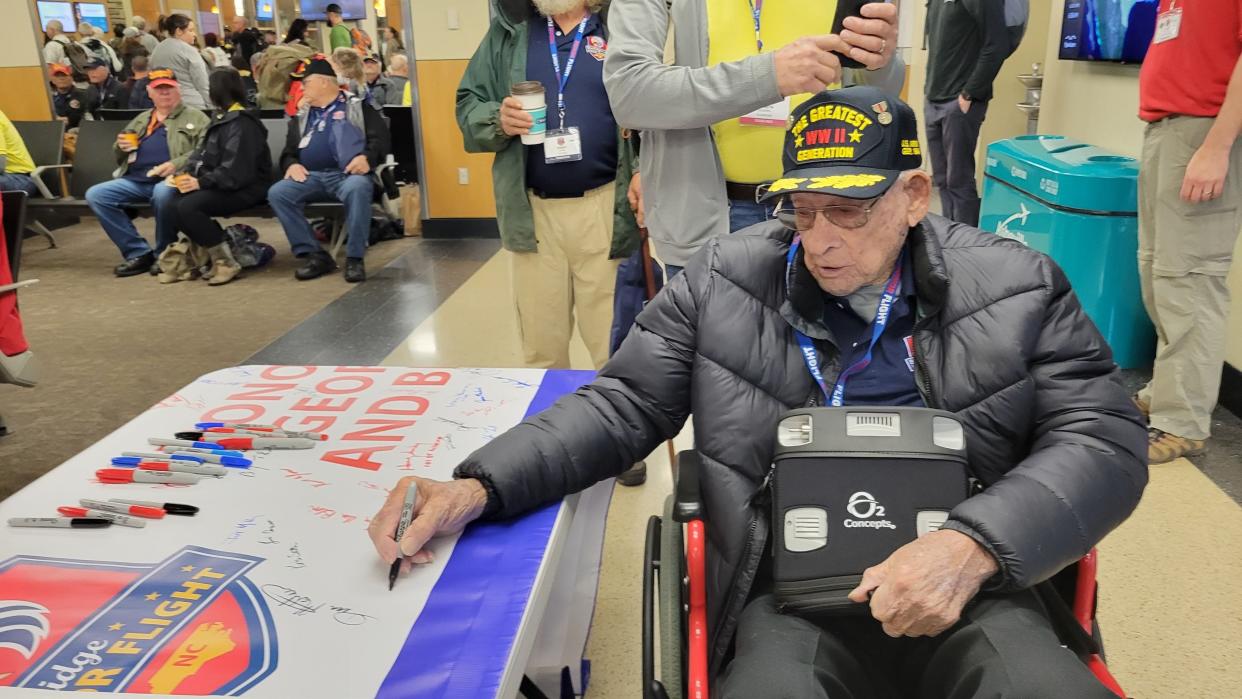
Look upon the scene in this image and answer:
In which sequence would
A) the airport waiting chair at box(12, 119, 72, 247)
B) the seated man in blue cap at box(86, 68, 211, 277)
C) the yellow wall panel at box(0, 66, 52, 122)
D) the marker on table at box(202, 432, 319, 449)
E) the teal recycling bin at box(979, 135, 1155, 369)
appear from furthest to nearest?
the yellow wall panel at box(0, 66, 52, 122) < the airport waiting chair at box(12, 119, 72, 247) < the seated man in blue cap at box(86, 68, 211, 277) < the teal recycling bin at box(979, 135, 1155, 369) < the marker on table at box(202, 432, 319, 449)

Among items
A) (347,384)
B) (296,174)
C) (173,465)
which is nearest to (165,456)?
(173,465)

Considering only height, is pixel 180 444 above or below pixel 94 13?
below

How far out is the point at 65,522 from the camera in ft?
4.18

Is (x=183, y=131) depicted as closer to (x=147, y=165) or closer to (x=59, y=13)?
(x=147, y=165)

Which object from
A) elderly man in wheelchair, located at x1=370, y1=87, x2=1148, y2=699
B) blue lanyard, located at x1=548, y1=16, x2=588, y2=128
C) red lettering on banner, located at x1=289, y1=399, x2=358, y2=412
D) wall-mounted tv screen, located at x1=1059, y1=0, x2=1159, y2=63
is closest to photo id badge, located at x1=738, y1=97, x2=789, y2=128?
elderly man in wheelchair, located at x1=370, y1=87, x2=1148, y2=699

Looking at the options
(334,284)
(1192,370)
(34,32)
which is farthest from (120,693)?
(34,32)

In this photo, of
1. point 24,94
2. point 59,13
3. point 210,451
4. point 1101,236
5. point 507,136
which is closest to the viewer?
point 210,451

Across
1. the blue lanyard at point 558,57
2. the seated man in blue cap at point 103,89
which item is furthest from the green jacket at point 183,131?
the blue lanyard at point 558,57

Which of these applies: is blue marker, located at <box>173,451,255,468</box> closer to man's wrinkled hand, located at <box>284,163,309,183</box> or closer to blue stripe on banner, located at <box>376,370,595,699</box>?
blue stripe on banner, located at <box>376,370,595,699</box>

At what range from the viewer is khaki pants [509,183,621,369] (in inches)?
113

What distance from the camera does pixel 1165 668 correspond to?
2.03 meters

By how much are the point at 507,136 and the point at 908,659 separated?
190 centimetres

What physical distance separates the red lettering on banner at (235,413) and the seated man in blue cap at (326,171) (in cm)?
421

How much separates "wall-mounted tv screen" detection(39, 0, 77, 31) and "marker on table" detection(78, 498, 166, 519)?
13.9 meters
